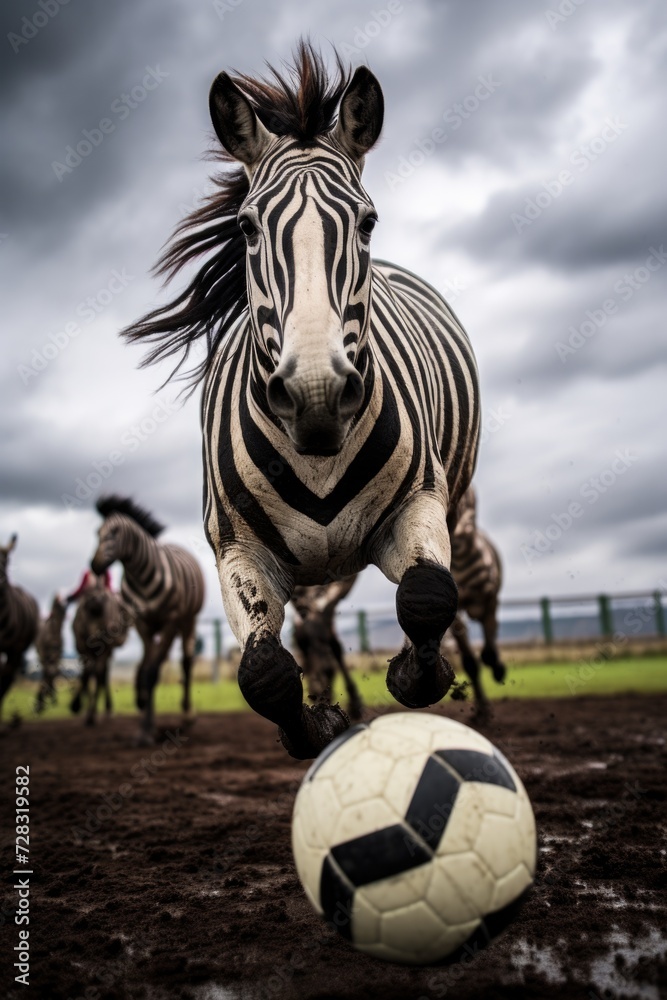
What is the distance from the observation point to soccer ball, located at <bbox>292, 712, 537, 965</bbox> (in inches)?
84.1

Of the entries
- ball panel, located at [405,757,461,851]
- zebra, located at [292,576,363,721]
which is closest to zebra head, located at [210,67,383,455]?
ball panel, located at [405,757,461,851]

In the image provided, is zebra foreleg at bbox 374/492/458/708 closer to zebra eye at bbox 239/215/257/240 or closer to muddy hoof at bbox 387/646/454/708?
muddy hoof at bbox 387/646/454/708

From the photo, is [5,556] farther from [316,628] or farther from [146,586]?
[316,628]

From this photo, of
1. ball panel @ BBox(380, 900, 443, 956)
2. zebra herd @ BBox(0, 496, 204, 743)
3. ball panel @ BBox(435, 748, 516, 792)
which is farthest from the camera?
zebra herd @ BBox(0, 496, 204, 743)

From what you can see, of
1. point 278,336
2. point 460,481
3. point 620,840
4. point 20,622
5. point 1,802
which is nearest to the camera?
point 278,336

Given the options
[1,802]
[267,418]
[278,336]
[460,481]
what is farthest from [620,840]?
[1,802]

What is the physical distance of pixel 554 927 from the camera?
288cm

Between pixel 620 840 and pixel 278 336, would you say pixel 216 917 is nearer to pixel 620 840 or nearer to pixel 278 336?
pixel 620 840

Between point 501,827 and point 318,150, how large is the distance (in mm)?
2693

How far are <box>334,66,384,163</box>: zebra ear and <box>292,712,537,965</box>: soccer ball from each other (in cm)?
250

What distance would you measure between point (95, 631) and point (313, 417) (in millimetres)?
12981

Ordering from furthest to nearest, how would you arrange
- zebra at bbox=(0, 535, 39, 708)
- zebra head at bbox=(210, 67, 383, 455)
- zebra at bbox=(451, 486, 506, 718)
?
1. zebra at bbox=(0, 535, 39, 708)
2. zebra at bbox=(451, 486, 506, 718)
3. zebra head at bbox=(210, 67, 383, 455)

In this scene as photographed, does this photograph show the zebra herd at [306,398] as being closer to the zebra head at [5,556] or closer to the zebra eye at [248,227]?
the zebra eye at [248,227]

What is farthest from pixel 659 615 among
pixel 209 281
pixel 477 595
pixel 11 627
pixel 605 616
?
pixel 209 281
